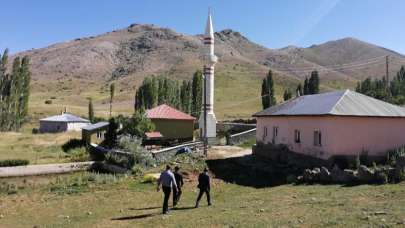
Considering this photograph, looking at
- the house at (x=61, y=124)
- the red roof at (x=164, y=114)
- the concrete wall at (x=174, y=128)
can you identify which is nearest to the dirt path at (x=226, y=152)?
the concrete wall at (x=174, y=128)

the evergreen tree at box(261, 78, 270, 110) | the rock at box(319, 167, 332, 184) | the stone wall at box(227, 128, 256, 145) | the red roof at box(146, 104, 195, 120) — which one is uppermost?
the evergreen tree at box(261, 78, 270, 110)

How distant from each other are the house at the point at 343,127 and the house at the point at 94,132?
936 inches

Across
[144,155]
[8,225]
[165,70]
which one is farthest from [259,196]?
[165,70]

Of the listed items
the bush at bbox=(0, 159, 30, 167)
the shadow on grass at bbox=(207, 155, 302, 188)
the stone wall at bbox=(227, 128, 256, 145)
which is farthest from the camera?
the stone wall at bbox=(227, 128, 256, 145)

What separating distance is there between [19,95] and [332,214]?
208ft

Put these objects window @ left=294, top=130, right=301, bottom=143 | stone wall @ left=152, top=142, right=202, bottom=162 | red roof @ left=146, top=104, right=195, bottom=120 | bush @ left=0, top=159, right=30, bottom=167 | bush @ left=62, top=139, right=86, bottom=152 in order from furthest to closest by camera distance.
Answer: bush @ left=62, top=139, right=86, bottom=152 < red roof @ left=146, top=104, right=195, bottom=120 < bush @ left=0, top=159, right=30, bottom=167 < stone wall @ left=152, top=142, right=202, bottom=162 < window @ left=294, top=130, right=301, bottom=143

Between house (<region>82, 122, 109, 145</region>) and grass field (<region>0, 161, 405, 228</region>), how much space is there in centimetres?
2066

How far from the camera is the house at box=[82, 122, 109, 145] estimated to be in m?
48.0

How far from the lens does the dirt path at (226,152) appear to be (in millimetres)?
34531

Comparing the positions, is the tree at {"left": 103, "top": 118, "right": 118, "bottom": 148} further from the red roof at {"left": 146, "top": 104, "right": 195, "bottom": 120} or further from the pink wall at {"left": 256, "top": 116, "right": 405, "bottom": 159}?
the pink wall at {"left": 256, "top": 116, "right": 405, "bottom": 159}

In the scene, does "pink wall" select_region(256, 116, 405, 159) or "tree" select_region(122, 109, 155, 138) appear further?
"tree" select_region(122, 109, 155, 138)

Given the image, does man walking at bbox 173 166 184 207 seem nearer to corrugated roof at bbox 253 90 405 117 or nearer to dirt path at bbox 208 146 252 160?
corrugated roof at bbox 253 90 405 117

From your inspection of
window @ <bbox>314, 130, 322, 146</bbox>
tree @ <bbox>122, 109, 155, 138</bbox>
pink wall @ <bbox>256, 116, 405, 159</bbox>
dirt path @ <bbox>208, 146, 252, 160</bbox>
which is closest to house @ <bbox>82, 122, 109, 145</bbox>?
tree @ <bbox>122, 109, 155, 138</bbox>

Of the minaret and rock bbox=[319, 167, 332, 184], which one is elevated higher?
the minaret
